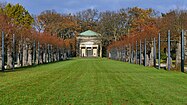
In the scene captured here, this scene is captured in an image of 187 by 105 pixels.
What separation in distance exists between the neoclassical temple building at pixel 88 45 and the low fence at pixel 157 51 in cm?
3339

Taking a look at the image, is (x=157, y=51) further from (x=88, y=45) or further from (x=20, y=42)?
(x=88, y=45)

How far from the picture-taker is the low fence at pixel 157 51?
33.9 m

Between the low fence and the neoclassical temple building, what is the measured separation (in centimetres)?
3339

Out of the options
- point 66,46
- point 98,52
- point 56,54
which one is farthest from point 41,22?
point 98,52

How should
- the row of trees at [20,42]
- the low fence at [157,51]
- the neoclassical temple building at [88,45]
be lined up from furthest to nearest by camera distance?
the neoclassical temple building at [88,45]
the row of trees at [20,42]
the low fence at [157,51]

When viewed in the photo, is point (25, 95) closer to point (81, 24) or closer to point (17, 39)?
point (17, 39)

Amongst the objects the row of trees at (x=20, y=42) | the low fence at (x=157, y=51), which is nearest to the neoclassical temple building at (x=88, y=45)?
the row of trees at (x=20, y=42)

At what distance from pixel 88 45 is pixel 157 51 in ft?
237

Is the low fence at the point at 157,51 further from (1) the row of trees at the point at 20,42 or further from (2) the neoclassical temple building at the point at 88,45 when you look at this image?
(2) the neoclassical temple building at the point at 88,45


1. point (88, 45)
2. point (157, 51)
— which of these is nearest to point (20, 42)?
point (157, 51)

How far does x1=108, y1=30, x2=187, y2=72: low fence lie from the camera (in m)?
33.9

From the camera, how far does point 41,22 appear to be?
97.8 m

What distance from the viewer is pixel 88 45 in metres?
131

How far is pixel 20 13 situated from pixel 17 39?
41337 mm
